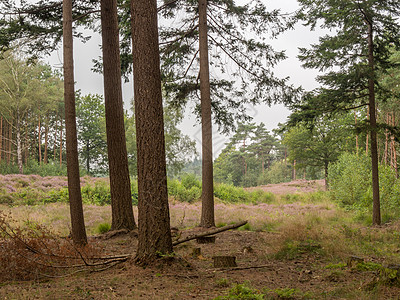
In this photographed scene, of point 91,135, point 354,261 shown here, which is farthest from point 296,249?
point 91,135

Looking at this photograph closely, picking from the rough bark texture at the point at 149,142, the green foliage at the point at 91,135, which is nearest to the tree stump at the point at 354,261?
the rough bark texture at the point at 149,142

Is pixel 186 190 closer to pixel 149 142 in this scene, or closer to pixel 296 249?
pixel 296 249

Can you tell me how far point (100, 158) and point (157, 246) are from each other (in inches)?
1379

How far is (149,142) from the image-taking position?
5.04m

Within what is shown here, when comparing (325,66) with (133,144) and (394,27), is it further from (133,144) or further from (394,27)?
(133,144)

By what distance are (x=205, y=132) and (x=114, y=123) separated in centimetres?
326

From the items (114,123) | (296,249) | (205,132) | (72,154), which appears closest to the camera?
(296,249)

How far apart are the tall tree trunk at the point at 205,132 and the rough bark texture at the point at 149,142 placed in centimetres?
539

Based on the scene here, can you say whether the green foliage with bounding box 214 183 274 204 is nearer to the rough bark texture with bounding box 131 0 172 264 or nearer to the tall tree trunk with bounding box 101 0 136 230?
the tall tree trunk with bounding box 101 0 136 230

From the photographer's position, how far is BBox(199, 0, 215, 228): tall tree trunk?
34.3 ft

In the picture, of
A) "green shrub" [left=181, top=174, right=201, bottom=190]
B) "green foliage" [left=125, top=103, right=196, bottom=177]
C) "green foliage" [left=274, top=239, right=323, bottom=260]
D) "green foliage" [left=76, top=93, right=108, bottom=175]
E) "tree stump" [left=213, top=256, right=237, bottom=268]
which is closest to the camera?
"tree stump" [left=213, top=256, right=237, bottom=268]

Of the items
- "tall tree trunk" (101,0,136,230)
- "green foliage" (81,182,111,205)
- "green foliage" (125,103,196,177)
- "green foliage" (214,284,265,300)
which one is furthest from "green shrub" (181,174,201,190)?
"green foliage" (214,284,265,300)

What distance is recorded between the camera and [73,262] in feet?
17.5

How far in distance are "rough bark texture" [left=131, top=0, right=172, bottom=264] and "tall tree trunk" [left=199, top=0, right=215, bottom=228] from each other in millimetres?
5390
